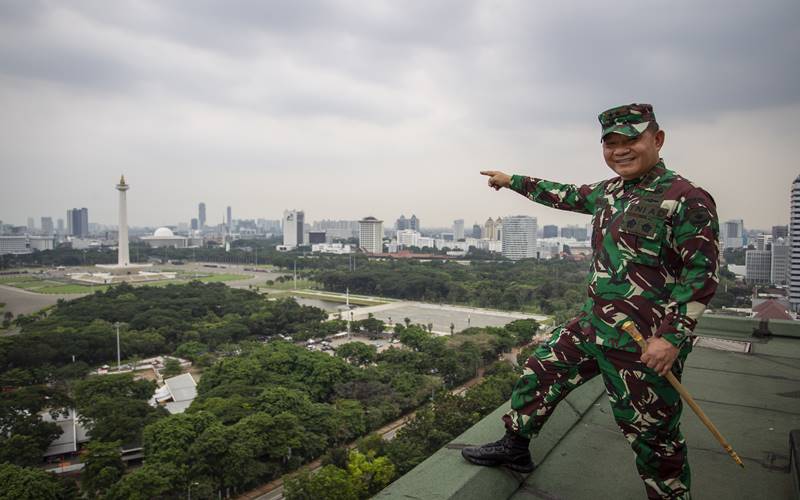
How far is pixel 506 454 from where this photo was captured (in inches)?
55.8

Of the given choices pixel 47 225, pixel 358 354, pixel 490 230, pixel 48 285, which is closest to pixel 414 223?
pixel 490 230

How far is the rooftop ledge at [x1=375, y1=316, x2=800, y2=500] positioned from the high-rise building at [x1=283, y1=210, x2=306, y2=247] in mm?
61075

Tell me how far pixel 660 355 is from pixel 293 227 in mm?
63015

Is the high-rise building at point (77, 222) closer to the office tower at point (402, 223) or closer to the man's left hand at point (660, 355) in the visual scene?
the office tower at point (402, 223)

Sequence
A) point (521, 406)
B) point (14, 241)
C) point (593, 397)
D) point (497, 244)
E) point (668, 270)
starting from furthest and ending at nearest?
point (497, 244), point (14, 241), point (593, 397), point (521, 406), point (668, 270)

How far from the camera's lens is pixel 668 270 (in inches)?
46.0

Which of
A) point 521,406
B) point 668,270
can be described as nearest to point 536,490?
point 521,406

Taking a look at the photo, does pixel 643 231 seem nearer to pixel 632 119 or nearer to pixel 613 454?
pixel 632 119

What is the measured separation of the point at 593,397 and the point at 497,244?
161 feet

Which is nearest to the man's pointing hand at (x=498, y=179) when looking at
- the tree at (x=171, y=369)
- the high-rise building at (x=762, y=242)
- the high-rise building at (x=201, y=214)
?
the tree at (x=171, y=369)

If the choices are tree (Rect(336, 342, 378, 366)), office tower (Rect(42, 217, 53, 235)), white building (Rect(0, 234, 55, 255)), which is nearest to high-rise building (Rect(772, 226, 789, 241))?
tree (Rect(336, 342, 378, 366))

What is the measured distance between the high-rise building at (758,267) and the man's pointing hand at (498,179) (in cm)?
1699

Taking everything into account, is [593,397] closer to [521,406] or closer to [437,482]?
[521,406]

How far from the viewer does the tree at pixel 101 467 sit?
21.2ft
